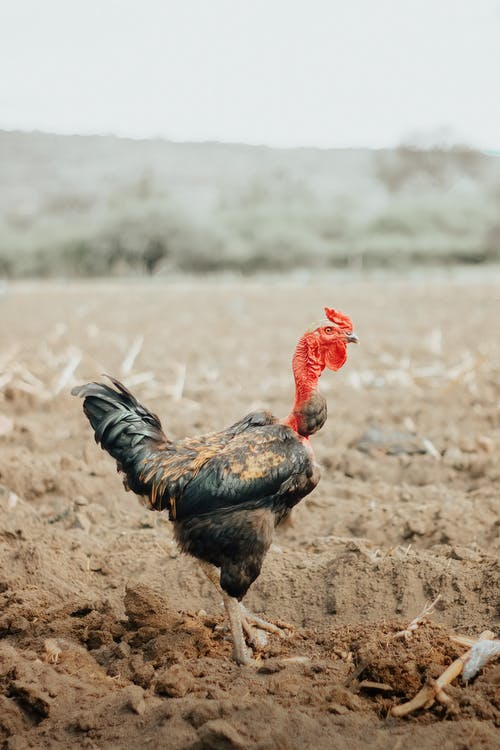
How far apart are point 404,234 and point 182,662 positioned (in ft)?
120

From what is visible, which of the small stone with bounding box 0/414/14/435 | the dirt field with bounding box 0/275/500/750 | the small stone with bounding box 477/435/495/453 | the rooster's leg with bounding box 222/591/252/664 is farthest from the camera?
the small stone with bounding box 0/414/14/435

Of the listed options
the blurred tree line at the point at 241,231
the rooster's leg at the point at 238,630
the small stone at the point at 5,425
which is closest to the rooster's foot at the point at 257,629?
the rooster's leg at the point at 238,630

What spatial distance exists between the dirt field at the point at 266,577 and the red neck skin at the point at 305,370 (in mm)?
1042

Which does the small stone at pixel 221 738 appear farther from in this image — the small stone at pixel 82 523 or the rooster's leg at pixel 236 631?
the small stone at pixel 82 523

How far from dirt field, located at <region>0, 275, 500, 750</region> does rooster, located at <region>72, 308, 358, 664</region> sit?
1.34 feet

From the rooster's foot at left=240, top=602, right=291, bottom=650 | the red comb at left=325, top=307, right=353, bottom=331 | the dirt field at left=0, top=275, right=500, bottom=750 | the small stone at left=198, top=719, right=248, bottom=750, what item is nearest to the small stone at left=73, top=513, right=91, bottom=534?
the dirt field at left=0, top=275, right=500, bottom=750

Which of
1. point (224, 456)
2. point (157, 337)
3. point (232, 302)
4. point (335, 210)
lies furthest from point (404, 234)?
point (224, 456)

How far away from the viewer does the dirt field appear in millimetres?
3088

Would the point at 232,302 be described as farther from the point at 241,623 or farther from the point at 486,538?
the point at 241,623

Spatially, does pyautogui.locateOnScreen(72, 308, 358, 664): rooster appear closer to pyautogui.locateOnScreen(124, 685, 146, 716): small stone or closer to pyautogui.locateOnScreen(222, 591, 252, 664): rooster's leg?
pyautogui.locateOnScreen(222, 591, 252, 664): rooster's leg

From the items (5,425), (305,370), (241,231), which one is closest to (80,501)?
(5,425)

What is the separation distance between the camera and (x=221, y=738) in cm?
283

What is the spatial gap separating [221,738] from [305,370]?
5.58 ft

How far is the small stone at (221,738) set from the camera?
2811 millimetres
